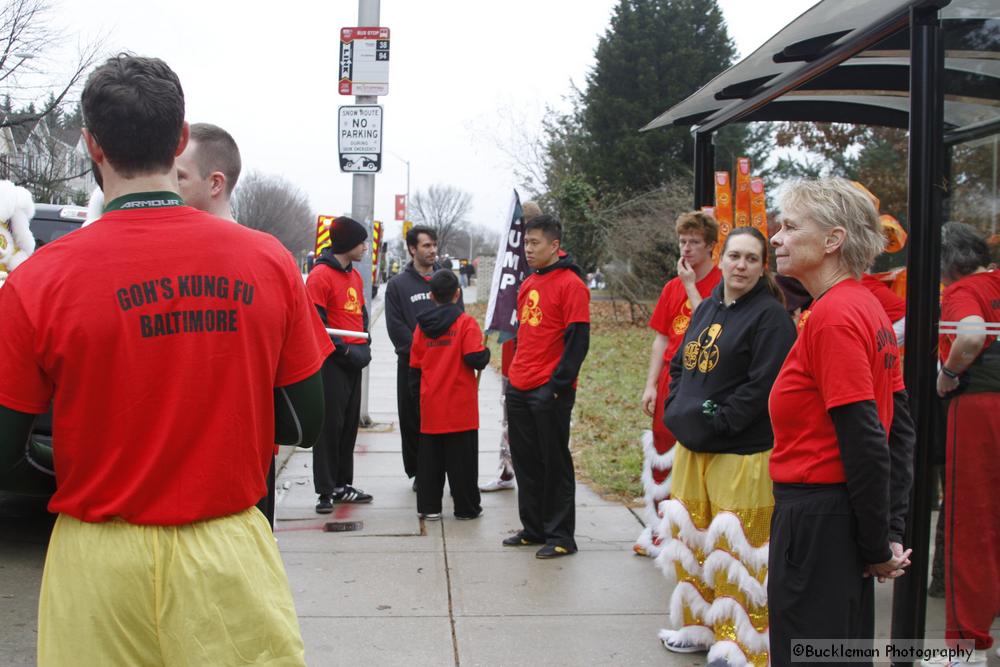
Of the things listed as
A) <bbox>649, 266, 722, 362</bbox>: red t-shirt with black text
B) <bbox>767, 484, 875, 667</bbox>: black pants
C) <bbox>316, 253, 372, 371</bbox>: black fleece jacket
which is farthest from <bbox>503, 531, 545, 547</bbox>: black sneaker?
<bbox>767, 484, 875, 667</bbox>: black pants

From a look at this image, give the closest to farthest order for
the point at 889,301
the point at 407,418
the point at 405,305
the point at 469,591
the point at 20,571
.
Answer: the point at 889,301 < the point at 469,591 < the point at 20,571 < the point at 407,418 < the point at 405,305

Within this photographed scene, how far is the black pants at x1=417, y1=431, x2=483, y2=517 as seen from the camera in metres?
6.71

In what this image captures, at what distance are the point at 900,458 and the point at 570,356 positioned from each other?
2.82 metres

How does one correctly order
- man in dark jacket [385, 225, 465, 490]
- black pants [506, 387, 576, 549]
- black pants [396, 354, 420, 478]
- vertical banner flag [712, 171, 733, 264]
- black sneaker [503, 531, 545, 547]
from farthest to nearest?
man in dark jacket [385, 225, 465, 490] → black pants [396, 354, 420, 478] → black sneaker [503, 531, 545, 547] → vertical banner flag [712, 171, 733, 264] → black pants [506, 387, 576, 549]

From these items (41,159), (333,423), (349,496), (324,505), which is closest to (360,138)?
(333,423)

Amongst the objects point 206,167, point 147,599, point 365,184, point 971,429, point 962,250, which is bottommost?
point 147,599

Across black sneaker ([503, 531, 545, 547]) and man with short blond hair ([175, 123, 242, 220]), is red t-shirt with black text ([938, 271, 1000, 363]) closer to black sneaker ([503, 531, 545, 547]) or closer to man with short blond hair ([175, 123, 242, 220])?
black sneaker ([503, 531, 545, 547])

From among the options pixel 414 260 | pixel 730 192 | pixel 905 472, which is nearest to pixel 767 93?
pixel 730 192

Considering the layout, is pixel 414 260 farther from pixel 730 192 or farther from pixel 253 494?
pixel 253 494

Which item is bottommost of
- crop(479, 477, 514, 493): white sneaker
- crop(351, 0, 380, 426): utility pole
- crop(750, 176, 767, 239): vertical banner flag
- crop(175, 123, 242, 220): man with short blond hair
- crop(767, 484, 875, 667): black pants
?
crop(479, 477, 514, 493): white sneaker

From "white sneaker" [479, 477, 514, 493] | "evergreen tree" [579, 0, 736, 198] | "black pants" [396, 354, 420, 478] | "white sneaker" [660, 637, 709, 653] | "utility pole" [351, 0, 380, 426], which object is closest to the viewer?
"white sneaker" [660, 637, 709, 653]

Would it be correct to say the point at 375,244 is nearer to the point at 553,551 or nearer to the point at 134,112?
the point at 553,551

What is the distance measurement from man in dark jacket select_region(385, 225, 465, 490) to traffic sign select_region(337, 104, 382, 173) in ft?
8.58

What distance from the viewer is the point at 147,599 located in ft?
6.63
